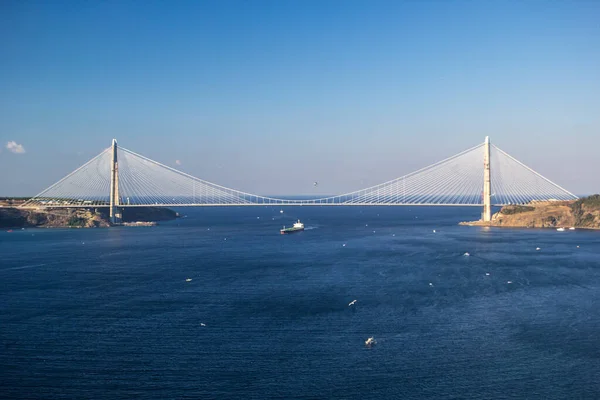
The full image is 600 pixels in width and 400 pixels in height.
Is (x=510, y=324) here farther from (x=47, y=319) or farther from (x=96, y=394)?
(x=47, y=319)

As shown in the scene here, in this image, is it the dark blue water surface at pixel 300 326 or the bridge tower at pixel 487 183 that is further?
the bridge tower at pixel 487 183

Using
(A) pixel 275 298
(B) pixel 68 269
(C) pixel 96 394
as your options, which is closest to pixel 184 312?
(A) pixel 275 298

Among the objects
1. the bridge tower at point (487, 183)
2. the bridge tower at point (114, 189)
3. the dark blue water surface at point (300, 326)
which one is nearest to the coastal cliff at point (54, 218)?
the bridge tower at point (114, 189)

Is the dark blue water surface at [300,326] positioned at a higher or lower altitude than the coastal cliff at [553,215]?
lower

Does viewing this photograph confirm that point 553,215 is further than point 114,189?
No

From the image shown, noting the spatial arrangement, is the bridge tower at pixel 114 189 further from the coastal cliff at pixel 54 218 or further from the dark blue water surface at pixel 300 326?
the dark blue water surface at pixel 300 326

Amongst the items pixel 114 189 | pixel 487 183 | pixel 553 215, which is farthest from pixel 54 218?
pixel 553 215

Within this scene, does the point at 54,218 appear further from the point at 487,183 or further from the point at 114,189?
the point at 487,183

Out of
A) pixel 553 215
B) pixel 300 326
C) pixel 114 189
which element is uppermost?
pixel 114 189
